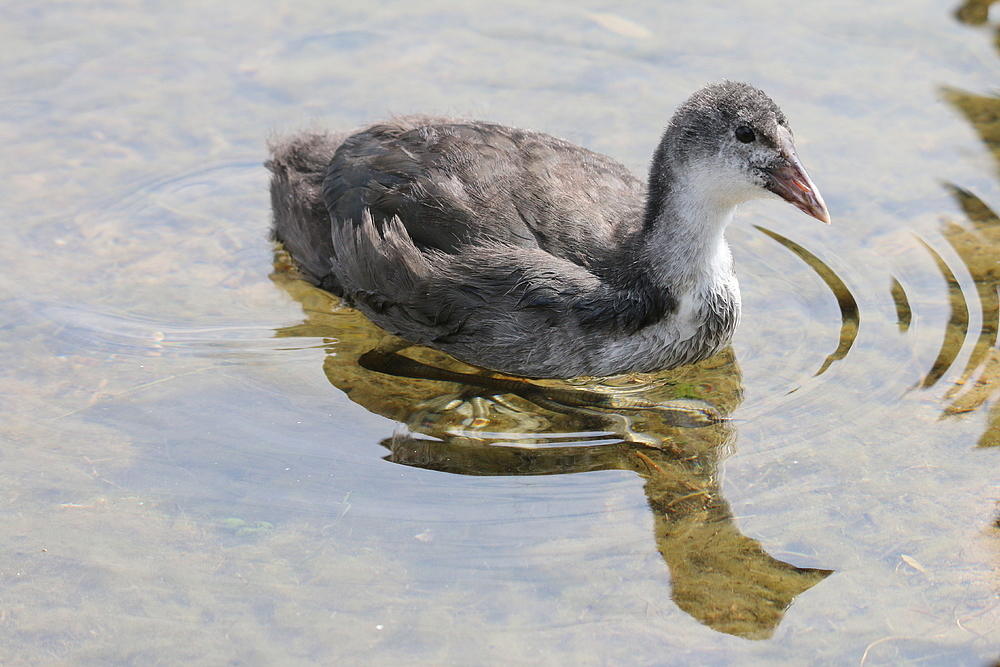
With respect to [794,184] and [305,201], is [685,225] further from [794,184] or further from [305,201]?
[305,201]

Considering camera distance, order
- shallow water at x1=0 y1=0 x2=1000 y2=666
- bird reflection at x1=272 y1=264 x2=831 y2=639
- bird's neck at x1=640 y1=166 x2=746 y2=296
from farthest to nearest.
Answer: bird's neck at x1=640 y1=166 x2=746 y2=296
bird reflection at x1=272 y1=264 x2=831 y2=639
shallow water at x1=0 y1=0 x2=1000 y2=666

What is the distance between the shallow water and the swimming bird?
281 millimetres

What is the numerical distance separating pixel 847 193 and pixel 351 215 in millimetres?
2764

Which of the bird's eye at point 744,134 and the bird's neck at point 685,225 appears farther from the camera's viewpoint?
the bird's neck at point 685,225

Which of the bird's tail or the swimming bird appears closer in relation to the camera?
the swimming bird

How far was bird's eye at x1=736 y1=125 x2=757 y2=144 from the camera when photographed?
5.13 m

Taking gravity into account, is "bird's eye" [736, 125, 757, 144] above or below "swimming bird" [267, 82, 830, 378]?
above

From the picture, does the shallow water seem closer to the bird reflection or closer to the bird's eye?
the bird reflection

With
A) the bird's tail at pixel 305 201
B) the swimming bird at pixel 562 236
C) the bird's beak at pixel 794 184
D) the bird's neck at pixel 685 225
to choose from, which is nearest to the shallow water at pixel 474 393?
the bird's tail at pixel 305 201

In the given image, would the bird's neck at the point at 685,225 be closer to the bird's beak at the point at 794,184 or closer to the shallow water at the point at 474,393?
the bird's beak at the point at 794,184

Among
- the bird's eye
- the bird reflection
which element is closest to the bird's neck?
the bird's eye

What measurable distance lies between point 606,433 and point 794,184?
1.34 metres

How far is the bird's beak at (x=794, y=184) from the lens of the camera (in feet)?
16.8

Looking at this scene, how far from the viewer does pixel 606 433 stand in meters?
5.25
